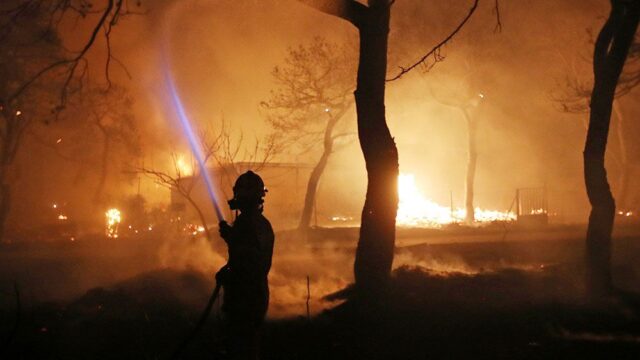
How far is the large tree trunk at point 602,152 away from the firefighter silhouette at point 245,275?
Answer: 736 cm

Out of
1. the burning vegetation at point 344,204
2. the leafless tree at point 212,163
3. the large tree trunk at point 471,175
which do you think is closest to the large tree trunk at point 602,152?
the burning vegetation at point 344,204

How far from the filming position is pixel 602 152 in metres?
10.3

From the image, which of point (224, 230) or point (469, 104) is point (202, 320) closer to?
point (224, 230)

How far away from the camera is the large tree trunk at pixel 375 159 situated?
8922mm

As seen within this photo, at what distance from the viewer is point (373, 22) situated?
898cm

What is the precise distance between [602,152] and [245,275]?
7.76 metres

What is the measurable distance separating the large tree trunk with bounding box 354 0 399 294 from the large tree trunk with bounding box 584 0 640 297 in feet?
12.7

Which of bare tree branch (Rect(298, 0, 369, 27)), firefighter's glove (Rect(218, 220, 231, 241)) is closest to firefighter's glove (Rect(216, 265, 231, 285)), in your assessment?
firefighter's glove (Rect(218, 220, 231, 241))

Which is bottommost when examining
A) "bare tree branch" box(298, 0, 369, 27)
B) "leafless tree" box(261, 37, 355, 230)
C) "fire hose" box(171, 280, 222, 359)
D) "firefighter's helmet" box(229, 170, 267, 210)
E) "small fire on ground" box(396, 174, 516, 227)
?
"fire hose" box(171, 280, 222, 359)

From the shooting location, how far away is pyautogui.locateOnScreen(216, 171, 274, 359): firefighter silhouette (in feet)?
16.5

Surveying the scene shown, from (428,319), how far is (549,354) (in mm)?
1833

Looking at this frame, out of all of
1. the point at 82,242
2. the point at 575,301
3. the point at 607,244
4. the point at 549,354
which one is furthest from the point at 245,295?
the point at 82,242

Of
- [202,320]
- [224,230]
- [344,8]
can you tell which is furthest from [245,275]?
[344,8]

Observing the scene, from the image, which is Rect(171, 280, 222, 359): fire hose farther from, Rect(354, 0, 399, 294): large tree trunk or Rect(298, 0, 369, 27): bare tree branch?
Rect(298, 0, 369, 27): bare tree branch
